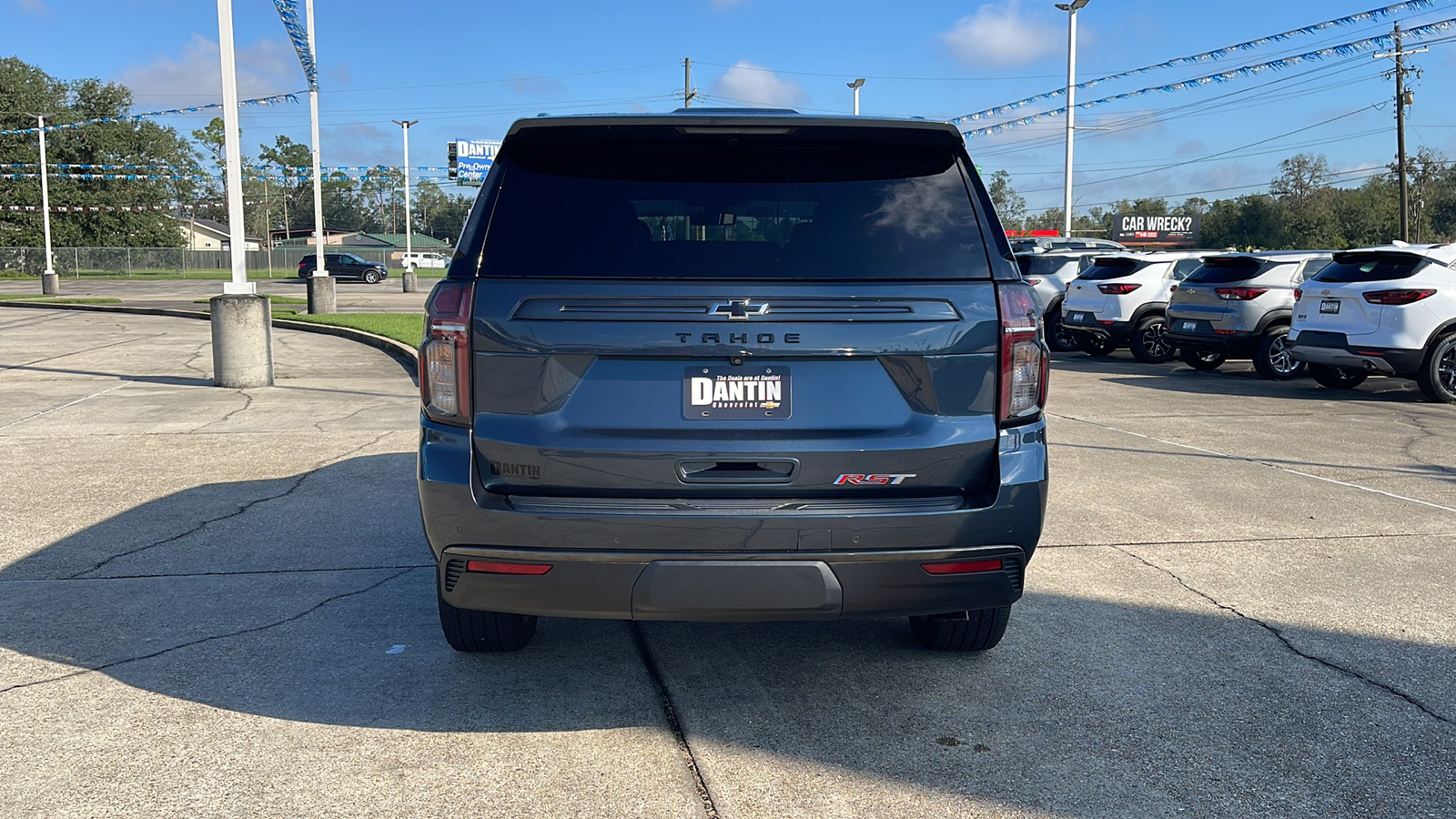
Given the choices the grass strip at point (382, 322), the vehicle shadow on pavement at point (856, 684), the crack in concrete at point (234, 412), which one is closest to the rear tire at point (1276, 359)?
the vehicle shadow on pavement at point (856, 684)

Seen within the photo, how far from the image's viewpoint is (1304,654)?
14.7 feet

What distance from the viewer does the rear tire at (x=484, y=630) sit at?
4.12m

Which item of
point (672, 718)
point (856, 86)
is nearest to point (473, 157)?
point (856, 86)

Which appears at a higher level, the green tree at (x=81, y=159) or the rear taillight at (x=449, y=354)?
the green tree at (x=81, y=159)

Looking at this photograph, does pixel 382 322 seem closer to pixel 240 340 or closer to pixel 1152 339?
pixel 240 340

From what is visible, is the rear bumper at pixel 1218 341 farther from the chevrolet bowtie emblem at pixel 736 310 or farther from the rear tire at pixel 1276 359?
the chevrolet bowtie emblem at pixel 736 310

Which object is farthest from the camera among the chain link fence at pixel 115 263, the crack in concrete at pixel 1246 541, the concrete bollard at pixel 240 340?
the chain link fence at pixel 115 263

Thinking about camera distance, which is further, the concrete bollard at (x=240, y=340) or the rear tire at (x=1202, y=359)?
the rear tire at (x=1202, y=359)

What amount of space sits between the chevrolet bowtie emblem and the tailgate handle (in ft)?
1.38

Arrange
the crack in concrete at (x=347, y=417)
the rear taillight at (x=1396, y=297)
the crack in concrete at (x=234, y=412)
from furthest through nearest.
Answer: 1. the rear taillight at (x=1396, y=297)
2. the crack in concrete at (x=347, y=417)
3. the crack in concrete at (x=234, y=412)

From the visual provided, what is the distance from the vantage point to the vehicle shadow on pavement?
3385 mm

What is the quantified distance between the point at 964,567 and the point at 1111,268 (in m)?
15.6

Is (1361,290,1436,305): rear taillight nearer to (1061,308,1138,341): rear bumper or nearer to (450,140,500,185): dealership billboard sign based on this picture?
(1061,308,1138,341): rear bumper

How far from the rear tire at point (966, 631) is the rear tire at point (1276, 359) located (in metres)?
11.9
